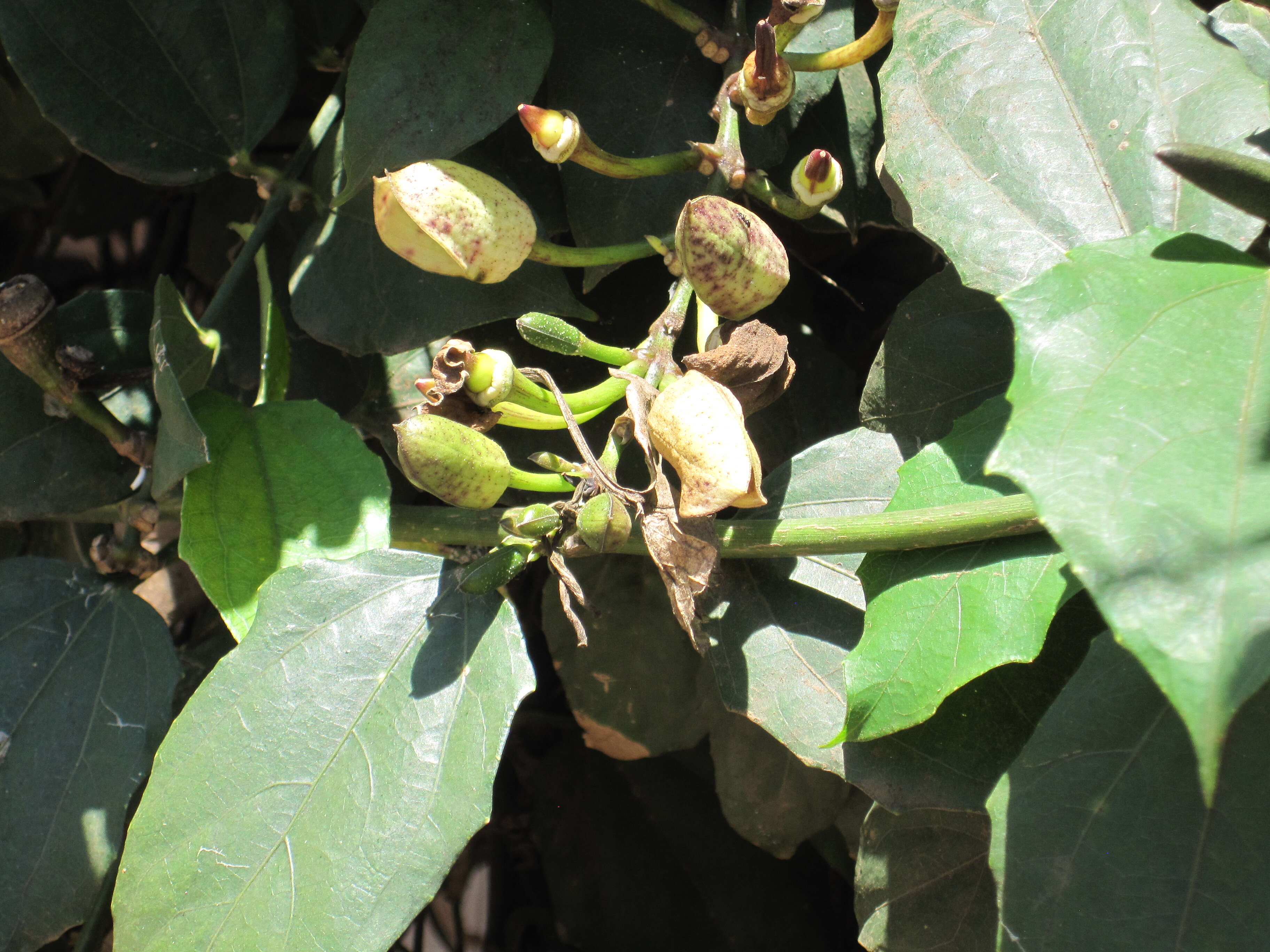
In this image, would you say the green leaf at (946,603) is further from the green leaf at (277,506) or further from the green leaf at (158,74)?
the green leaf at (158,74)

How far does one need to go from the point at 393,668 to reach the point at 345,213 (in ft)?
1.26

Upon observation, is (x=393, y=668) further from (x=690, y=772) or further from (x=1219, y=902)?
(x=690, y=772)

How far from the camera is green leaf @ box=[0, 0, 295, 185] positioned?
0.74 m

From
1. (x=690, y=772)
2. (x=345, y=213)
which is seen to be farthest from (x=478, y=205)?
(x=690, y=772)

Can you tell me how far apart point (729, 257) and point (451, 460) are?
7.7 inches

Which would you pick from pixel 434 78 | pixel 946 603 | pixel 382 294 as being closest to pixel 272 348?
pixel 382 294

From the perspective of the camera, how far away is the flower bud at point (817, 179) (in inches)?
23.6

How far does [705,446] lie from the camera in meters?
0.46

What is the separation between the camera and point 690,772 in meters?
1.16

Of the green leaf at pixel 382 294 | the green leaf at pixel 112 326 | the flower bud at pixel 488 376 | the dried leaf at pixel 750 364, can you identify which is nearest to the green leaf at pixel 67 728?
the green leaf at pixel 112 326

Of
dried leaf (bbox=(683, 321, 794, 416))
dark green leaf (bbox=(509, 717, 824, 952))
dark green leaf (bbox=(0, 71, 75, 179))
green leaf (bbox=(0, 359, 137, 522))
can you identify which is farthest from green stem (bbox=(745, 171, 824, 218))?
dark green leaf (bbox=(0, 71, 75, 179))

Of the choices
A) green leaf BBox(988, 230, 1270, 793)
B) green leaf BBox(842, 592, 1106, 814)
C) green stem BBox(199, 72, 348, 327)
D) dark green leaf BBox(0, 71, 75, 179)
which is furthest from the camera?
dark green leaf BBox(0, 71, 75, 179)

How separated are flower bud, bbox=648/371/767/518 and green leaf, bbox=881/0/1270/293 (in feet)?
0.64

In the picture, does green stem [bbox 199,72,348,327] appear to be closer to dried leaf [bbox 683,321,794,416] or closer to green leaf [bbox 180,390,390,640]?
green leaf [bbox 180,390,390,640]
